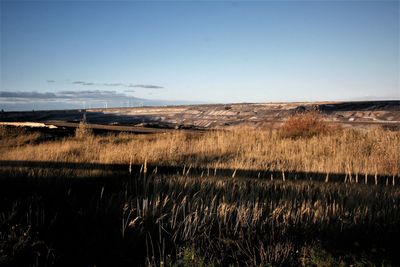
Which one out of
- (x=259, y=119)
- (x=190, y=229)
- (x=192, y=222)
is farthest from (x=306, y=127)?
(x=259, y=119)

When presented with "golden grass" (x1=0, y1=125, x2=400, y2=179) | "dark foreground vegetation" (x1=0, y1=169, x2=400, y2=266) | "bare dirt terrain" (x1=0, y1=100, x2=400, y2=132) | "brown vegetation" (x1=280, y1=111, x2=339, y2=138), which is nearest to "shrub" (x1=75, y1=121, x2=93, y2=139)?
"golden grass" (x1=0, y1=125, x2=400, y2=179)

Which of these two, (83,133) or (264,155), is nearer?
(264,155)

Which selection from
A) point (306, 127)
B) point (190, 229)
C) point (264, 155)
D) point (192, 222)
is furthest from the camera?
point (306, 127)

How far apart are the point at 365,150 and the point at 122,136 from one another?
10179 mm

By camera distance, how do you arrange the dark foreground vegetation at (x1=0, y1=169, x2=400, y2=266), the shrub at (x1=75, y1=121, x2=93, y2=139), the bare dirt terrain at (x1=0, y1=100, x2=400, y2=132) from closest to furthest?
the dark foreground vegetation at (x1=0, y1=169, x2=400, y2=266)
the shrub at (x1=75, y1=121, x2=93, y2=139)
the bare dirt terrain at (x1=0, y1=100, x2=400, y2=132)

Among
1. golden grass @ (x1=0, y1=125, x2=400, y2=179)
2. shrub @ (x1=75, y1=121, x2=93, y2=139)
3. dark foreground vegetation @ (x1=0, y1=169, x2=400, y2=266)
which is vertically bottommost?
dark foreground vegetation @ (x1=0, y1=169, x2=400, y2=266)

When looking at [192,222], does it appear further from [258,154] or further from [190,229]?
[258,154]

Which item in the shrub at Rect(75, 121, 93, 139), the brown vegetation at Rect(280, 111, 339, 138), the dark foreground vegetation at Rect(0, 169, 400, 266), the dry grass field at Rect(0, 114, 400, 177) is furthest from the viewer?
the shrub at Rect(75, 121, 93, 139)

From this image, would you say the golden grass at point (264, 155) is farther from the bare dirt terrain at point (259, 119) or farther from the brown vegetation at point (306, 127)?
the bare dirt terrain at point (259, 119)

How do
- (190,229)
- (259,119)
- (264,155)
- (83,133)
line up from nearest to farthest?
(190,229)
(264,155)
(83,133)
(259,119)

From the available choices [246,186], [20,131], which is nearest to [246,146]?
[246,186]

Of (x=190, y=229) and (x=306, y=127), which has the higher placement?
(x=306, y=127)

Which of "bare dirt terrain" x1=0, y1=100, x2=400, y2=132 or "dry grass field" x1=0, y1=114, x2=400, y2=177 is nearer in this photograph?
"dry grass field" x1=0, y1=114, x2=400, y2=177

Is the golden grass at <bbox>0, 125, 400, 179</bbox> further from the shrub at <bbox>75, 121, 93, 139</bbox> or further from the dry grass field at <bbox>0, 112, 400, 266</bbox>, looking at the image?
the shrub at <bbox>75, 121, 93, 139</bbox>
